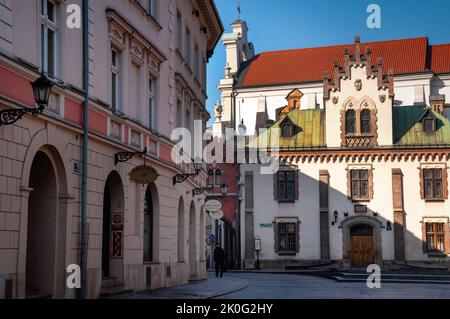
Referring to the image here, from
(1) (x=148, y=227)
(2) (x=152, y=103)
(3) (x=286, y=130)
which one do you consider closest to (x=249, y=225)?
(3) (x=286, y=130)

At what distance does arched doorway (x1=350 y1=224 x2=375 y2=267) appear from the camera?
4353 cm

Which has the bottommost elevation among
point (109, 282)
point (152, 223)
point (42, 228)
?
point (109, 282)

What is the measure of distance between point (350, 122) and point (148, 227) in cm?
2704

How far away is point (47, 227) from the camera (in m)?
14.3

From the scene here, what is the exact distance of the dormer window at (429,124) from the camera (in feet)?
149

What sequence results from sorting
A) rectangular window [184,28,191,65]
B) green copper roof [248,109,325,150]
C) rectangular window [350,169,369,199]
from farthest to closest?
green copper roof [248,109,325,150]
rectangular window [350,169,369,199]
rectangular window [184,28,191,65]

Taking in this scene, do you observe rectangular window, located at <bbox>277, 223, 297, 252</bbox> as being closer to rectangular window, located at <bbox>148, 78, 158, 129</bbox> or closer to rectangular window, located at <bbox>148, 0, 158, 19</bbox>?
rectangular window, located at <bbox>148, 78, 158, 129</bbox>

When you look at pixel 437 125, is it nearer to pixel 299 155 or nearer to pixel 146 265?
pixel 299 155

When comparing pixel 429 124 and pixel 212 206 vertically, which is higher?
pixel 429 124

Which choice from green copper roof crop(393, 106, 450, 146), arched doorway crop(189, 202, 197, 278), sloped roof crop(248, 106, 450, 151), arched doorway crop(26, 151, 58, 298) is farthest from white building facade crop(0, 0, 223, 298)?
green copper roof crop(393, 106, 450, 146)

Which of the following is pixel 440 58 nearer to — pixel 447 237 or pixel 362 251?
pixel 447 237

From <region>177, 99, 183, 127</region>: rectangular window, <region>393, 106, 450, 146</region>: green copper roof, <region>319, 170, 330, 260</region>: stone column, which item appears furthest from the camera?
<region>393, 106, 450, 146</region>: green copper roof

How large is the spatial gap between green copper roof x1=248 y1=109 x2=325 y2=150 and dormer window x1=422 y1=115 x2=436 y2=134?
22.1 ft

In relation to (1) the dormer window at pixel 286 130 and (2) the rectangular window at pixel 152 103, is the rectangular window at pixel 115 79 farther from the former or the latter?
(1) the dormer window at pixel 286 130
